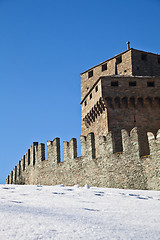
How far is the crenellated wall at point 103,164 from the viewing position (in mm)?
11094

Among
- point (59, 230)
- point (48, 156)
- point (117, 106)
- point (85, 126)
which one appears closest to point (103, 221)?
point (59, 230)

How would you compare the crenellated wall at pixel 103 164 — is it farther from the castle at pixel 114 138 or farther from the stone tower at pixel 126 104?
the stone tower at pixel 126 104

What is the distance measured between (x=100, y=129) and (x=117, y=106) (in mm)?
1929

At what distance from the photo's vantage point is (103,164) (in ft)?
42.4

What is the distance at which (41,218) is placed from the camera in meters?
3.61

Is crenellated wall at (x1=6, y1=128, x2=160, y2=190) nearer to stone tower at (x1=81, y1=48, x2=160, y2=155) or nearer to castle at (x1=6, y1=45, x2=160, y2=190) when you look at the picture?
castle at (x1=6, y1=45, x2=160, y2=190)

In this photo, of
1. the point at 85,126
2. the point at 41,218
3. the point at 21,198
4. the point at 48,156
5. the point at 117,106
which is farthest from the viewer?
the point at 85,126

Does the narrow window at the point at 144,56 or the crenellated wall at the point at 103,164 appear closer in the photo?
the crenellated wall at the point at 103,164

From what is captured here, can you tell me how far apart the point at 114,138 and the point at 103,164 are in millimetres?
4376

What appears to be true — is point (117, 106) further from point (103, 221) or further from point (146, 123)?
point (103, 221)

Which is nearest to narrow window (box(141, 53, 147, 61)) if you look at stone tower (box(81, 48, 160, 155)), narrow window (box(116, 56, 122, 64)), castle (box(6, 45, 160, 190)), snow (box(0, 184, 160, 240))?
castle (box(6, 45, 160, 190))

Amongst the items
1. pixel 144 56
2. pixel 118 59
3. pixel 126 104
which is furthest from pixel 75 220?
pixel 144 56

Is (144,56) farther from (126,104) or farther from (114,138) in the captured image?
(114,138)

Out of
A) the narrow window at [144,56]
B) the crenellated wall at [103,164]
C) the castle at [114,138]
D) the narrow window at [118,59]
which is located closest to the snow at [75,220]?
the crenellated wall at [103,164]
